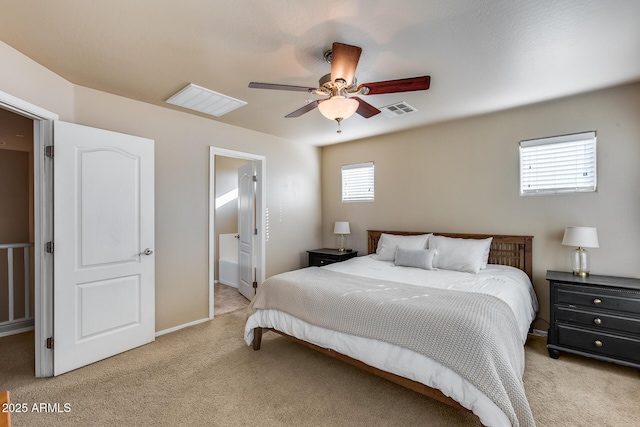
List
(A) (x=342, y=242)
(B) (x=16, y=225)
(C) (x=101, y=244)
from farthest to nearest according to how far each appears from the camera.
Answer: (A) (x=342, y=242)
(B) (x=16, y=225)
(C) (x=101, y=244)

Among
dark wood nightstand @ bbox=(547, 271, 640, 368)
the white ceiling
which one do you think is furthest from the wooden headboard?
the white ceiling

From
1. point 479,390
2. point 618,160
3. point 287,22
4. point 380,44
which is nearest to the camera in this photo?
point 479,390

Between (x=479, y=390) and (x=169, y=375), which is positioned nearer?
(x=479, y=390)

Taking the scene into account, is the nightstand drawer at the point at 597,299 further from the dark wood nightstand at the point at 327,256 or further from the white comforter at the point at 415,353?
the dark wood nightstand at the point at 327,256

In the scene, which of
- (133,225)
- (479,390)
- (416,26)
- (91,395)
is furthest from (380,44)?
(91,395)

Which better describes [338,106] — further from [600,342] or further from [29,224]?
[29,224]

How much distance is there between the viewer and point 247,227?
15.3 ft

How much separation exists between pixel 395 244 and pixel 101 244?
3.33m

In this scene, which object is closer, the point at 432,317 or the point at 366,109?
the point at 432,317

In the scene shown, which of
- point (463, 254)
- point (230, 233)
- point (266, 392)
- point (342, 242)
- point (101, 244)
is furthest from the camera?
point (230, 233)

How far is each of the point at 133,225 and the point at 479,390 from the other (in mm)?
3183

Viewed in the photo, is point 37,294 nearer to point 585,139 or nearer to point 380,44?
point 380,44

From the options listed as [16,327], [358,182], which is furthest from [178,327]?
[358,182]

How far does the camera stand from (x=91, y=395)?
7.29ft
